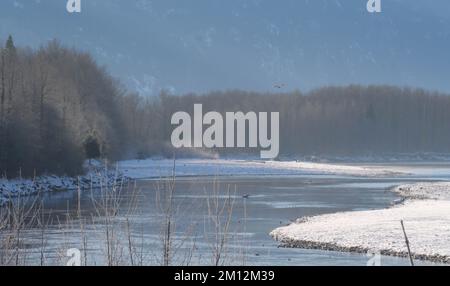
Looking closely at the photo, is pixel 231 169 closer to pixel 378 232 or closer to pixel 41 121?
pixel 41 121

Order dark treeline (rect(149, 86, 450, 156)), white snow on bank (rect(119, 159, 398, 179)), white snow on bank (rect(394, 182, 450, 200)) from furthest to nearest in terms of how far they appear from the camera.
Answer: dark treeline (rect(149, 86, 450, 156)) < white snow on bank (rect(119, 159, 398, 179)) < white snow on bank (rect(394, 182, 450, 200))

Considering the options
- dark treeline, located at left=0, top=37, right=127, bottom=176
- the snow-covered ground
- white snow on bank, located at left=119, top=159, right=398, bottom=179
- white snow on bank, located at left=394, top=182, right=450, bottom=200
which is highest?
dark treeline, located at left=0, top=37, right=127, bottom=176

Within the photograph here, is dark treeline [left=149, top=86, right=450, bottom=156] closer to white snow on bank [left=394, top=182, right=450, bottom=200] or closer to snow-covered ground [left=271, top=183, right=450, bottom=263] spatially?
white snow on bank [left=394, top=182, right=450, bottom=200]

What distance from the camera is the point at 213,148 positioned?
107 m

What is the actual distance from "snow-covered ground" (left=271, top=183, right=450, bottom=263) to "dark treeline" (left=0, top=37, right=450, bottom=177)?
12.3 metres

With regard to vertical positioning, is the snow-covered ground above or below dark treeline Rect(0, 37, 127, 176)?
below

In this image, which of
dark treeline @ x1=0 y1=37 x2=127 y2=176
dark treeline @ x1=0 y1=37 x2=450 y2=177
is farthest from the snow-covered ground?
dark treeline @ x1=0 y1=37 x2=127 y2=176

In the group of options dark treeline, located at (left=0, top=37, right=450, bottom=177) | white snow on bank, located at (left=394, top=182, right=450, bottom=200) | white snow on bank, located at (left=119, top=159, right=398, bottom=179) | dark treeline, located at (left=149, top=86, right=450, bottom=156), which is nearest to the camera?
white snow on bank, located at (left=394, top=182, right=450, bottom=200)

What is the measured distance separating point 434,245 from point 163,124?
10027 cm

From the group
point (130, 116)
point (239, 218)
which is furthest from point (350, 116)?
point (239, 218)

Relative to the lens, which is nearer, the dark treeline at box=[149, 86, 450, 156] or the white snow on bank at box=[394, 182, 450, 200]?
the white snow on bank at box=[394, 182, 450, 200]

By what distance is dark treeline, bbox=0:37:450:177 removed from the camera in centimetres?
5659
